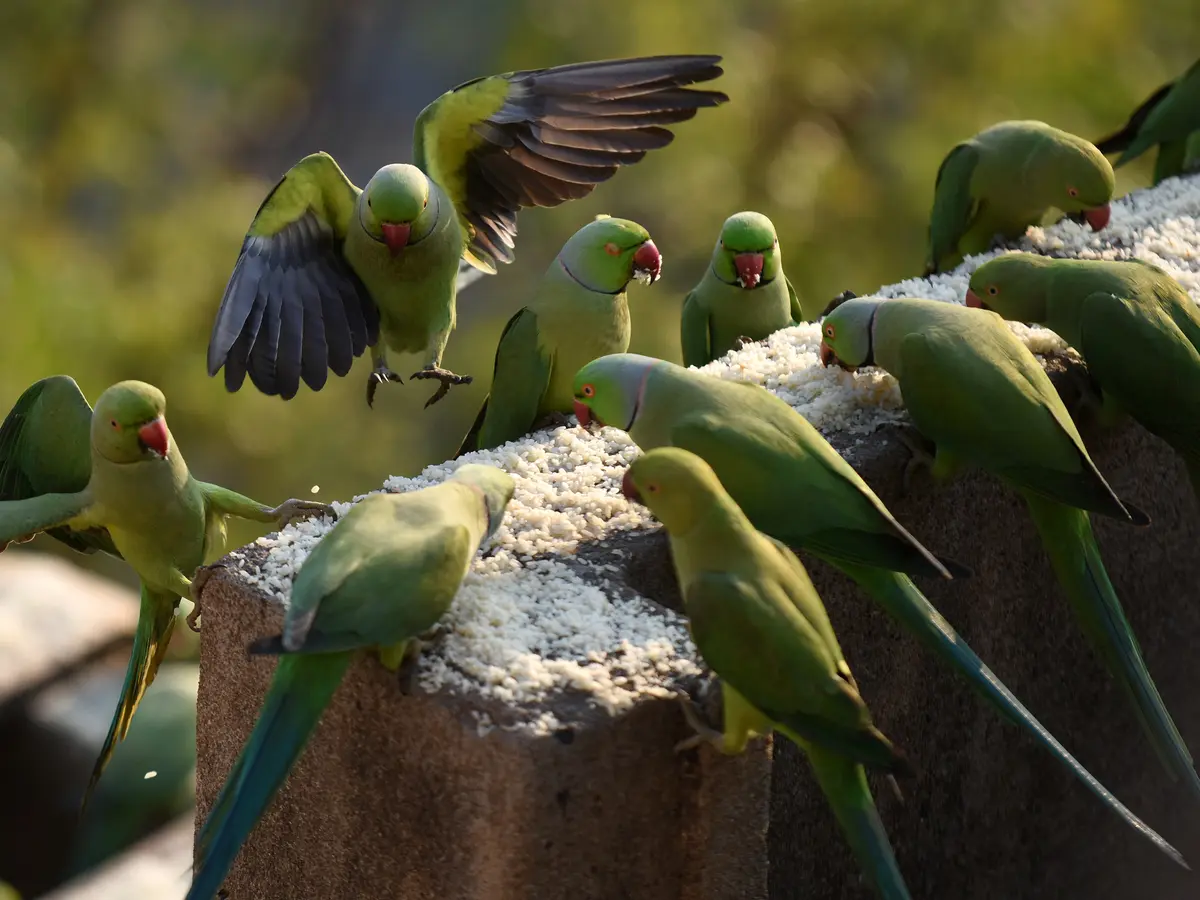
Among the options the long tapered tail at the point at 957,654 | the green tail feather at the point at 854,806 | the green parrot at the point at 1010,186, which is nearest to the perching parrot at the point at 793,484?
the long tapered tail at the point at 957,654

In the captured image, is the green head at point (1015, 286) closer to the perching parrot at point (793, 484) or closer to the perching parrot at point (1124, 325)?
the perching parrot at point (1124, 325)

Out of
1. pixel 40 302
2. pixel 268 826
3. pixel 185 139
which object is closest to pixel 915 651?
pixel 268 826

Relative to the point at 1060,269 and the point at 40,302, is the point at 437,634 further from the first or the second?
the point at 40,302

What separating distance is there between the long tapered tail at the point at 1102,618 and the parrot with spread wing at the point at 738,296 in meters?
0.84

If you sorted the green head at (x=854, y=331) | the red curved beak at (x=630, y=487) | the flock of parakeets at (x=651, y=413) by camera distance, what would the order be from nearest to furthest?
the flock of parakeets at (x=651, y=413) → the red curved beak at (x=630, y=487) → the green head at (x=854, y=331)

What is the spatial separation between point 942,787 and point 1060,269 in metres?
0.86

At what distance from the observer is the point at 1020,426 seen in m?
1.76

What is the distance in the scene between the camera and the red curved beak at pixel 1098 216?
8.85 ft

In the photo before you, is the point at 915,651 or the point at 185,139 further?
the point at 185,139

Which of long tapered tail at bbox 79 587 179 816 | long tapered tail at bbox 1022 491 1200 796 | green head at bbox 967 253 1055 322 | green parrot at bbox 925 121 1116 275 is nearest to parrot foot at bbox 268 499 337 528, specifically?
long tapered tail at bbox 79 587 179 816

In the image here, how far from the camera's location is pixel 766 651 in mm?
1333

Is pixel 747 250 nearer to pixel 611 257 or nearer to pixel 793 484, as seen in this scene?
pixel 611 257

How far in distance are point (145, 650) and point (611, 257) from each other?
1045mm

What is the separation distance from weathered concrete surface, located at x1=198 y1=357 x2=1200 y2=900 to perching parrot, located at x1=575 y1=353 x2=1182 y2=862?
0.18 meters
